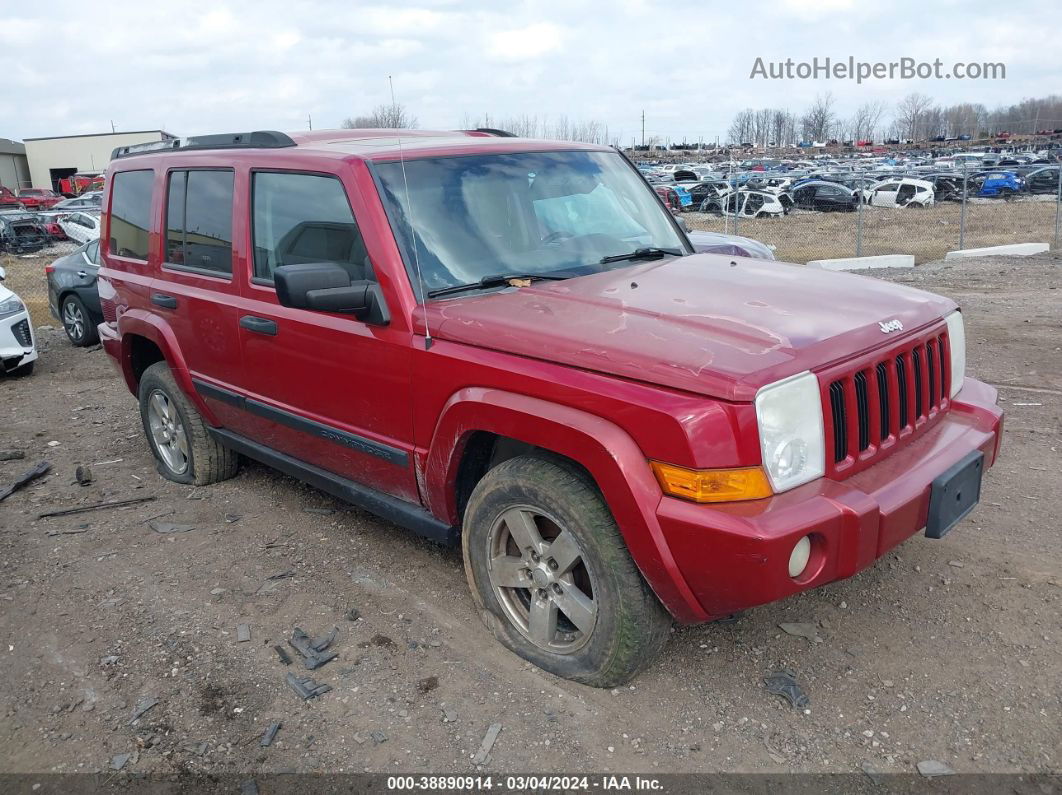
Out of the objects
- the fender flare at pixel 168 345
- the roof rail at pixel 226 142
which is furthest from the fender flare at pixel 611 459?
the fender flare at pixel 168 345

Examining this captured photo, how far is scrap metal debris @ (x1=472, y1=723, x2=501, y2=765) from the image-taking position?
282 centimetres

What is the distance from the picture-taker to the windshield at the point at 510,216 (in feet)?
11.5

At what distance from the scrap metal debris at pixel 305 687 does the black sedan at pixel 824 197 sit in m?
29.0

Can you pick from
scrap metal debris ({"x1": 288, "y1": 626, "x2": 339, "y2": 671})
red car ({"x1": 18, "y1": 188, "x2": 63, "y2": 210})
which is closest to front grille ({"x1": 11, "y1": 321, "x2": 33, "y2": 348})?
scrap metal debris ({"x1": 288, "y1": 626, "x2": 339, "y2": 671})

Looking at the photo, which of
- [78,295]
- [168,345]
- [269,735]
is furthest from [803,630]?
[78,295]

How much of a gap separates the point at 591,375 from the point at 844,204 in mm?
29249

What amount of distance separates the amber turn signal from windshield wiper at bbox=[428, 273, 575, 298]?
1242mm

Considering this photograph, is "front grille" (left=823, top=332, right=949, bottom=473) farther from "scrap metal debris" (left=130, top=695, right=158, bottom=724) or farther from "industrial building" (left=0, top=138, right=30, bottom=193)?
"industrial building" (left=0, top=138, right=30, bottom=193)

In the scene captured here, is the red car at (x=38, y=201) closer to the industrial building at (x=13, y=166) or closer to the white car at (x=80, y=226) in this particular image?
the white car at (x=80, y=226)

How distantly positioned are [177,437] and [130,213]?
1387 millimetres

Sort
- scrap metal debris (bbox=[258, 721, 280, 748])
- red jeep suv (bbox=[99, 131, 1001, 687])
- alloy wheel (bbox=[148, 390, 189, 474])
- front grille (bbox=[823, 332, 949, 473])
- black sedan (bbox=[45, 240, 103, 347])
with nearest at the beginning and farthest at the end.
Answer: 1. red jeep suv (bbox=[99, 131, 1001, 687])
2. front grille (bbox=[823, 332, 949, 473])
3. scrap metal debris (bbox=[258, 721, 280, 748])
4. alloy wheel (bbox=[148, 390, 189, 474])
5. black sedan (bbox=[45, 240, 103, 347])

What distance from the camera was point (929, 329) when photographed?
3.27m

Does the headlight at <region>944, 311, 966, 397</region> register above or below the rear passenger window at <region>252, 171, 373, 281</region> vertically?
below

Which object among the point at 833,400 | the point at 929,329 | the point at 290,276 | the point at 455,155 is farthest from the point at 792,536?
the point at 455,155
